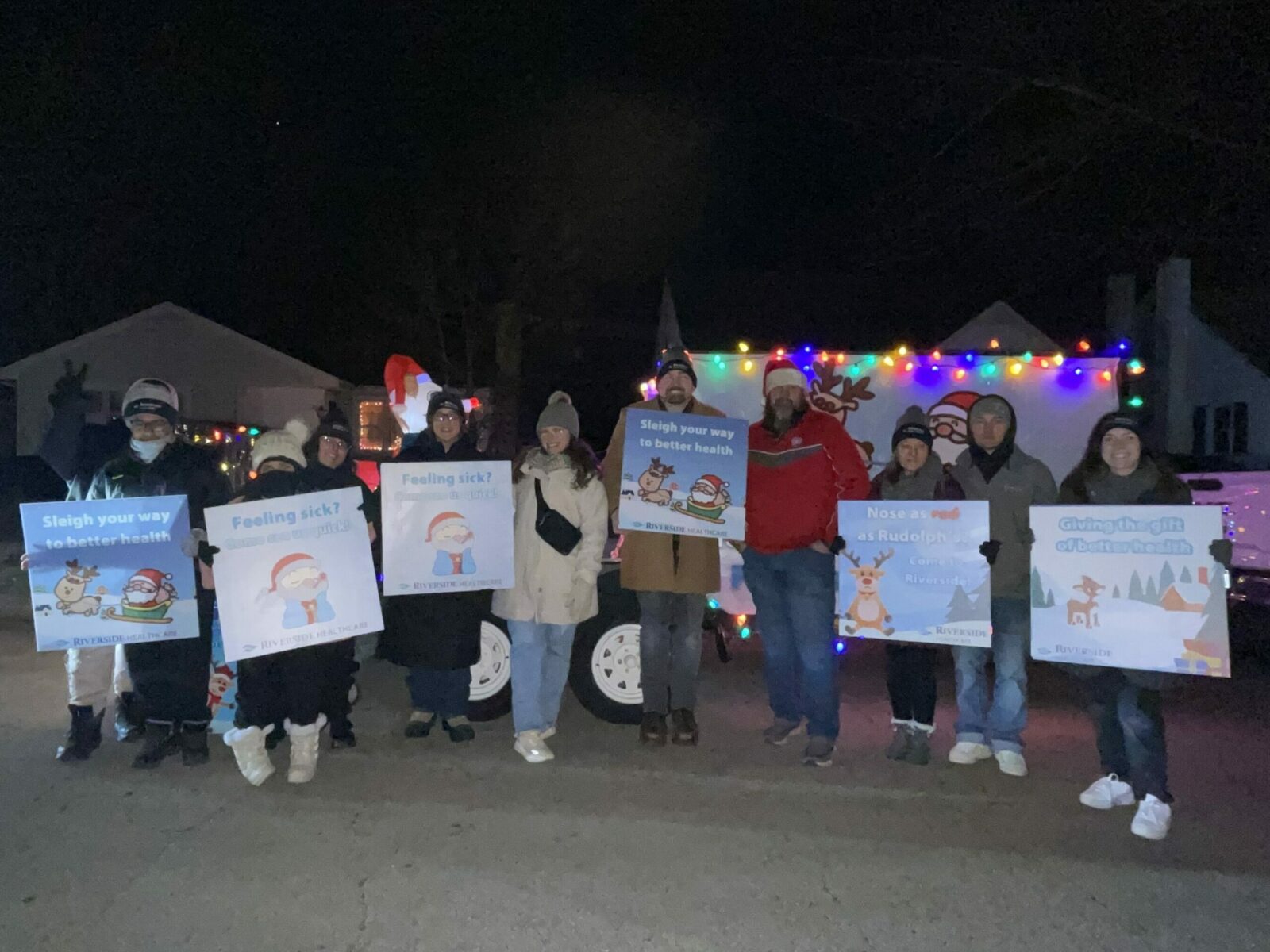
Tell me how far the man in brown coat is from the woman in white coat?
8.4 inches

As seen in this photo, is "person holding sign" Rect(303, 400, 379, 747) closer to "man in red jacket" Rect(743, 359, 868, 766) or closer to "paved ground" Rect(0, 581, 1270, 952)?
"paved ground" Rect(0, 581, 1270, 952)

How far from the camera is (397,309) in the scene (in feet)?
89.8

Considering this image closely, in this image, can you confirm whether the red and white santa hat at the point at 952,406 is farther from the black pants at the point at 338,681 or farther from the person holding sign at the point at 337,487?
the black pants at the point at 338,681

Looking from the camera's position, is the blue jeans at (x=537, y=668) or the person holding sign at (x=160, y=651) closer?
the person holding sign at (x=160, y=651)

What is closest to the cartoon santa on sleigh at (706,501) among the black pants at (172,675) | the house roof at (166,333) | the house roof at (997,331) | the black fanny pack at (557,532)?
the black fanny pack at (557,532)

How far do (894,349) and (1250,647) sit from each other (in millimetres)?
4358

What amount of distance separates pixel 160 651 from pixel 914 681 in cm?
410

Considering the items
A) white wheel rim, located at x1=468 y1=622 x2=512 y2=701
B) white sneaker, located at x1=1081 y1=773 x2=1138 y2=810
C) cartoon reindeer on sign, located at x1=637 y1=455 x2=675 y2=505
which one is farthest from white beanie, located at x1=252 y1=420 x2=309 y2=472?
white sneaker, located at x1=1081 y1=773 x2=1138 y2=810

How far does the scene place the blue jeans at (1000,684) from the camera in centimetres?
495

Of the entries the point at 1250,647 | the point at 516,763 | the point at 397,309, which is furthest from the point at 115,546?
the point at 397,309

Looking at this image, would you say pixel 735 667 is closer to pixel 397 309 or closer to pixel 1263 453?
pixel 1263 453

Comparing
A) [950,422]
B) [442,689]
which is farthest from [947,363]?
[442,689]

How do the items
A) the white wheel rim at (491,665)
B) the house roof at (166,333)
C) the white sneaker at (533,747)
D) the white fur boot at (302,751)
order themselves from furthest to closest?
the house roof at (166,333) → the white wheel rim at (491,665) → the white sneaker at (533,747) → the white fur boot at (302,751)

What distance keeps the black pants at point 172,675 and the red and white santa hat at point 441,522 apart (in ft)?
4.05
